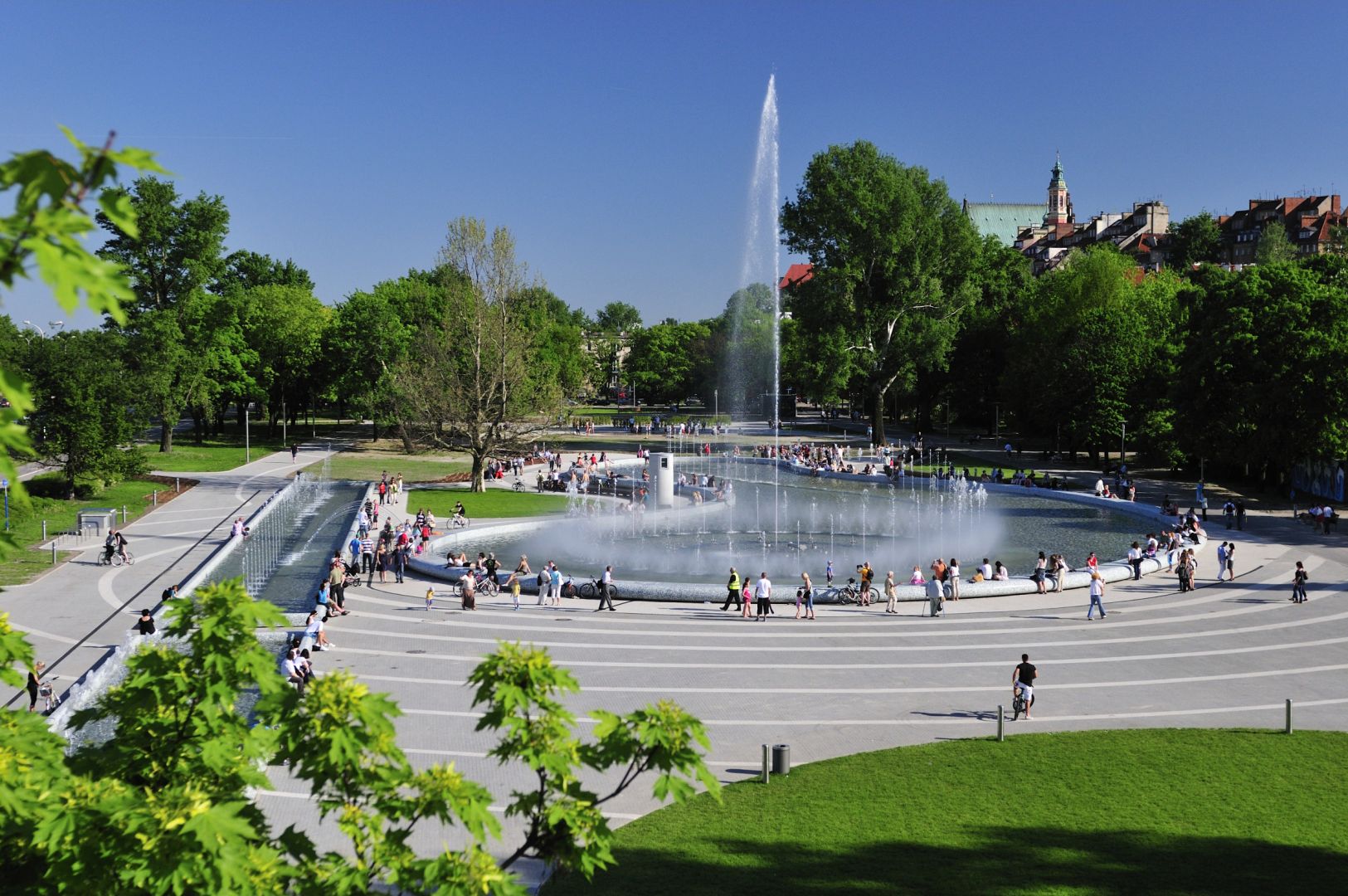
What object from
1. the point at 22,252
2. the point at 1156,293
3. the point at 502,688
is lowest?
the point at 502,688

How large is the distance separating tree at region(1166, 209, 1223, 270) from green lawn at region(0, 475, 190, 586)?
117646 mm

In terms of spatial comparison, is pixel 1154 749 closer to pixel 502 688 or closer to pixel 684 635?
pixel 684 635

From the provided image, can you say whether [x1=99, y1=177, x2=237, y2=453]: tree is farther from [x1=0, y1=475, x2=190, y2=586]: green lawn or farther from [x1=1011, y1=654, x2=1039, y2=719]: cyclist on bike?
[x1=1011, y1=654, x2=1039, y2=719]: cyclist on bike

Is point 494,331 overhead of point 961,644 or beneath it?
overhead

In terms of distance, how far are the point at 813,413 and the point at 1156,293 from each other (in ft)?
192

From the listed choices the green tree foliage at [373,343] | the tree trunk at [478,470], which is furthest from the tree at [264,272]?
the tree trunk at [478,470]

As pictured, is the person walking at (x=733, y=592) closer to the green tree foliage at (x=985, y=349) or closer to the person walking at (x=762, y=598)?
the person walking at (x=762, y=598)

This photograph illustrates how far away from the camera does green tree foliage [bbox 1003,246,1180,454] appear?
65.8 meters

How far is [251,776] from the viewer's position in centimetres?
704

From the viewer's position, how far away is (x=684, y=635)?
92.5 ft

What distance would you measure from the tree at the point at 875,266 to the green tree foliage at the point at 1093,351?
6304 millimetres

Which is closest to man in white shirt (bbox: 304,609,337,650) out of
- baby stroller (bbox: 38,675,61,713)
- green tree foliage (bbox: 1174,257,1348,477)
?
baby stroller (bbox: 38,675,61,713)

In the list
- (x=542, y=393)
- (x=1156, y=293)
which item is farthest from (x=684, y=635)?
(x=1156, y=293)

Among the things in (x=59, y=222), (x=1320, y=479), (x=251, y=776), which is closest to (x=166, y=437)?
(x=1320, y=479)
